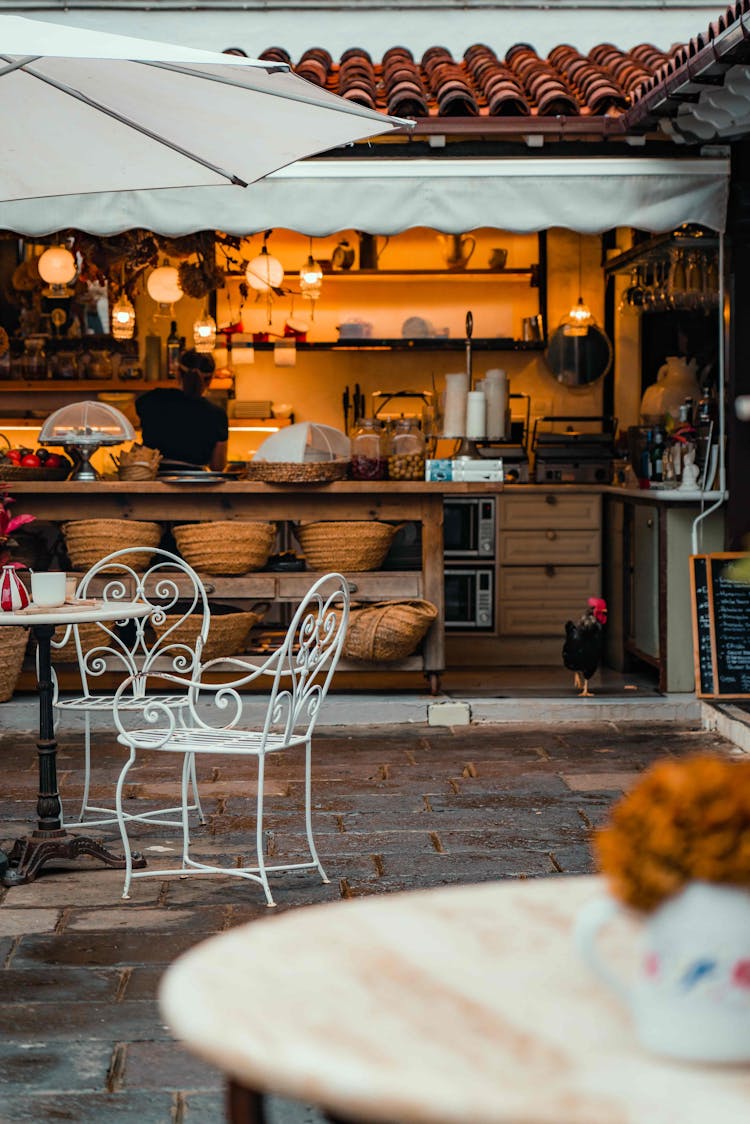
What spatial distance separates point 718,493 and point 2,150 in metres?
3.86

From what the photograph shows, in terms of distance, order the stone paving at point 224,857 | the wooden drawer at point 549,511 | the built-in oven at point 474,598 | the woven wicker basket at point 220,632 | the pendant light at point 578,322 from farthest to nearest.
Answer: the pendant light at point 578,322
the built-in oven at point 474,598
the wooden drawer at point 549,511
the woven wicker basket at point 220,632
the stone paving at point 224,857

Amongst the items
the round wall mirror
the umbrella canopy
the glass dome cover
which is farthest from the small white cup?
the round wall mirror

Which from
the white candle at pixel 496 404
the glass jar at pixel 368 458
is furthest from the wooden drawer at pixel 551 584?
the glass jar at pixel 368 458

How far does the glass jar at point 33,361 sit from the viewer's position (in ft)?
33.3

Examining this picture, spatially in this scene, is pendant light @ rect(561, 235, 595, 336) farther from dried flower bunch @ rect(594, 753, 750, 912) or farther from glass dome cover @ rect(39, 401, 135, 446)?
dried flower bunch @ rect(594, 753, 750, 912)

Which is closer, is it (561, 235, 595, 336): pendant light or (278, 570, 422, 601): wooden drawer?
(278, 570, 422, 601): wooden drawer

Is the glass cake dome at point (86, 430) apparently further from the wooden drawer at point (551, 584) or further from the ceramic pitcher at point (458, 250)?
the ceramic pitcher at point (458, 250)

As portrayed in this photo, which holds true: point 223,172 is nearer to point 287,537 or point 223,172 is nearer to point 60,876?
point 60,876

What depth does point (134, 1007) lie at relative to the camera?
3.26 meters

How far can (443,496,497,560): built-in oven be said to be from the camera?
29.7 ft

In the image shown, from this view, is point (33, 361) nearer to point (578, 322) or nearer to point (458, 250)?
point (458, 250)

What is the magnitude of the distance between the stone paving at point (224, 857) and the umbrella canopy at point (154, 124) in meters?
2.20

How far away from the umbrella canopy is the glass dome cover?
2429 millimetres

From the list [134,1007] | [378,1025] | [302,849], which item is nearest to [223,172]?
[302,849]
